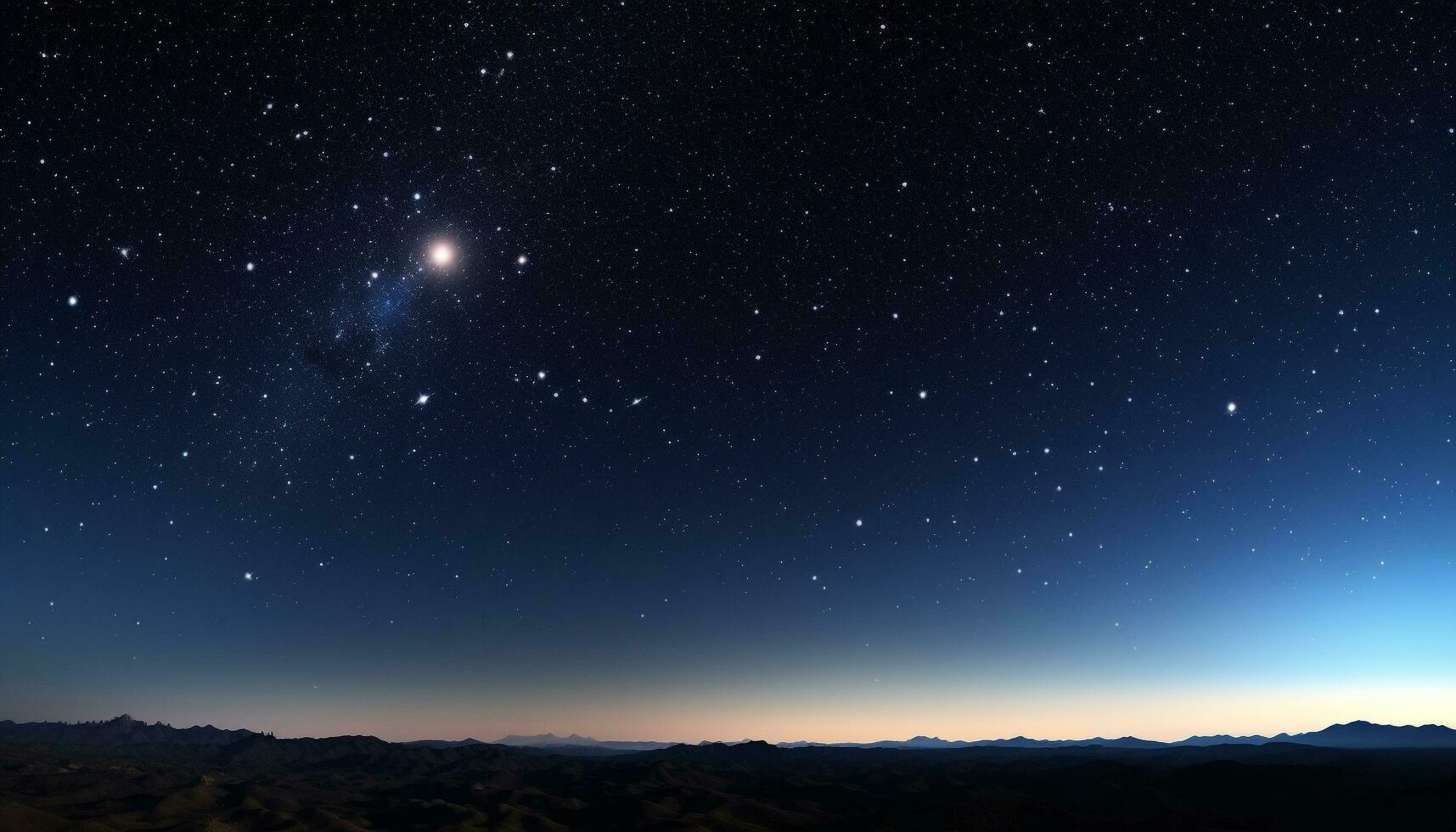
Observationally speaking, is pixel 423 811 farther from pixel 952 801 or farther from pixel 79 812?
pixel 952 801

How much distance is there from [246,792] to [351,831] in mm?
63092

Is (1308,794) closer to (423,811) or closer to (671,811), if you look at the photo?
(671,811)

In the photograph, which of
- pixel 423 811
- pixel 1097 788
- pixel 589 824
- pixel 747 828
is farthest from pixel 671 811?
pixel 1097 788

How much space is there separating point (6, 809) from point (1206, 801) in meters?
192

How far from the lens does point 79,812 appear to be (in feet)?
460

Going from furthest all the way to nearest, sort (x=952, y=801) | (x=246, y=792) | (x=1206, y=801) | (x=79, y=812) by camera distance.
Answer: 1. (x=246, y=792)
2. (x=79, y=812)
3. (x=1206, y=801)
4. (x=952, y=801)

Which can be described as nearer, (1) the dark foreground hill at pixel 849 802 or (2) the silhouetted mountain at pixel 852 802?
(2) the silhouetted mountain at pixel 852 802

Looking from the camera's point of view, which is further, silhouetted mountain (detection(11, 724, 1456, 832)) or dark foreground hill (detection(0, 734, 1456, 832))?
dark foreground hill (detection(0, 734, 1456, 832))

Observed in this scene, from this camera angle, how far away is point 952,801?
110938 millimetres

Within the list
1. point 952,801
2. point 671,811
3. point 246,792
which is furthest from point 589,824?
point 246,792

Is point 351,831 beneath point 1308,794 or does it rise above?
beneath

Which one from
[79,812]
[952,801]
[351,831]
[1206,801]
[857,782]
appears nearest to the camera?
[952,801]

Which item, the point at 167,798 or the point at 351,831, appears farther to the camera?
the point at 167,798

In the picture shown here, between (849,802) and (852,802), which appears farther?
(849,802)
